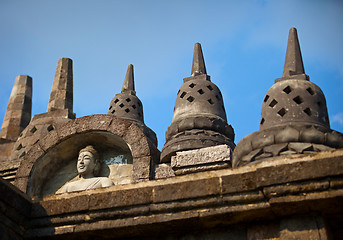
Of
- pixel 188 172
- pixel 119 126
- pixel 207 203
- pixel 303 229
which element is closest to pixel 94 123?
pixel 119 126

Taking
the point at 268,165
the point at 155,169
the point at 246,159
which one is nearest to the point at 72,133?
the point at 155,169

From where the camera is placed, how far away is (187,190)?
6039 mm

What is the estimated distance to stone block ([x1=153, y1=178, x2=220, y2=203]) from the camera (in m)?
5.97

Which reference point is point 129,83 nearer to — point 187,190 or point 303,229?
point 187,190

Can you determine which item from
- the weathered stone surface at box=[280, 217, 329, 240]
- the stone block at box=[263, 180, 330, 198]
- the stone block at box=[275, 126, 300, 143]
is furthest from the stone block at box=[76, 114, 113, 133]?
the weathered stone surface at box=[280, 217, 329, 240]

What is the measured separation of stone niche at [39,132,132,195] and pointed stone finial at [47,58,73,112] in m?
2.44

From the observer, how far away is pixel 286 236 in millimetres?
5586

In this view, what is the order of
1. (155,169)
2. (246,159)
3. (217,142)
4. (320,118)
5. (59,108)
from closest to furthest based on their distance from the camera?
(246,159) → (320,118) → (155,169) → (217,142) → (59,108)

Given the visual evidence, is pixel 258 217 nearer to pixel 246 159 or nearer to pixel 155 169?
pixel 246 159

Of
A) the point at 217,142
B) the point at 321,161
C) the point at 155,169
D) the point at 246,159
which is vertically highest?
the point at 217,142

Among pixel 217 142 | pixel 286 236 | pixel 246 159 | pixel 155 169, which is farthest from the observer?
pixel 217 142

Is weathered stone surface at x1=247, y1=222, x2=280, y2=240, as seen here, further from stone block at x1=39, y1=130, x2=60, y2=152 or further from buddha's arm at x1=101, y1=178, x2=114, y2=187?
stone block at x1=39, y1=130, x2=60, y2=152

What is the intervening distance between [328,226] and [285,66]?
371 centimetres

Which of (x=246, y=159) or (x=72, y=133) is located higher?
(x=72, y=133)
